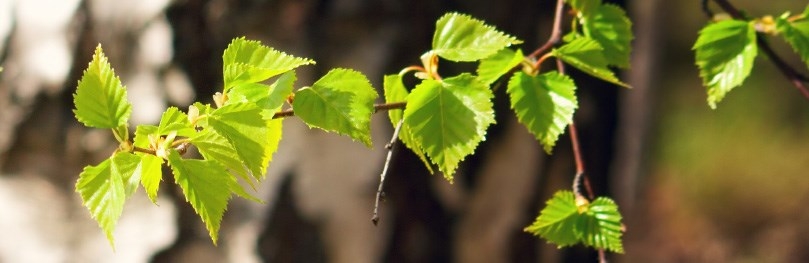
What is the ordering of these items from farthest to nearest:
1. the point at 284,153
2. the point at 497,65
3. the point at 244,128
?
the point at 284,153, the point at 497,65, the point at 244,128

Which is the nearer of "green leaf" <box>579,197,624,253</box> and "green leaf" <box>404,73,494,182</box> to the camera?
"green leaf" <box>404,73,494,182</box>

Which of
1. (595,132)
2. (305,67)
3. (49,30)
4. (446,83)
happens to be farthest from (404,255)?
(446,83)

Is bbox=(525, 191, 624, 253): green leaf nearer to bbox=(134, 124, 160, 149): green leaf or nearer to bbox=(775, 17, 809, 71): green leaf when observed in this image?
bbox=(775, 17, 809, 71): green leaf

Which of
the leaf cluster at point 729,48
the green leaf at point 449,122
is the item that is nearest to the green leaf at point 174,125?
the green leaf at point 449,122

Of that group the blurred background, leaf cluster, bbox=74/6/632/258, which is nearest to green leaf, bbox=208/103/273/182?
leaf cluster, bbox=74/6/632/258

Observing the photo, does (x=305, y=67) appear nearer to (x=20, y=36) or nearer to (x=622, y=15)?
(x=20, y=36)

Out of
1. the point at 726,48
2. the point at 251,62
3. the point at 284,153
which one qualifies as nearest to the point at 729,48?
the point at 726,48

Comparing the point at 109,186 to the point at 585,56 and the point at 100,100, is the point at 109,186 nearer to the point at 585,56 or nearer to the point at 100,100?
the point at 100,100
